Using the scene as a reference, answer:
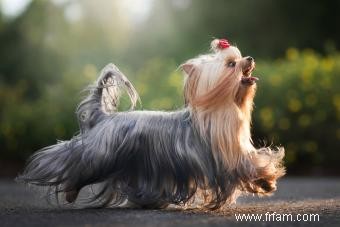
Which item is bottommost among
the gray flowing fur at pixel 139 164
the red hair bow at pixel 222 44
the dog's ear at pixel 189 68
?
the gray flowing fur at pixel 139 164

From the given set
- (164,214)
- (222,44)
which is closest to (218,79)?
(222,44)

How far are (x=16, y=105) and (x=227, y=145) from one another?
9.13 m

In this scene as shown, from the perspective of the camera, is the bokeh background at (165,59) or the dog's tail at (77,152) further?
the bokeh background at (165,59)

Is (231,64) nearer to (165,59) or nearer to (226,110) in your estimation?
(226,110)

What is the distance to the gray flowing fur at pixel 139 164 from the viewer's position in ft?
20.3

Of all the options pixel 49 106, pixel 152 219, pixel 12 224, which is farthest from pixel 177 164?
pixel 49 106

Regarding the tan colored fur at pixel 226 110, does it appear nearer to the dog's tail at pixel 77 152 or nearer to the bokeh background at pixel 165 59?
the dog's tail at pixel 77 152

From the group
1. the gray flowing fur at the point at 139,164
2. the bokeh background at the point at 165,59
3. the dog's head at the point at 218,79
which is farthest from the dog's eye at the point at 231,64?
the bokeh background at the point at 165,59

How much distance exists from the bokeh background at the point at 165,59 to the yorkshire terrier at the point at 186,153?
1.84 meters

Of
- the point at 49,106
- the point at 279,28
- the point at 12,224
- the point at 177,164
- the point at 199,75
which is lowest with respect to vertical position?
the point at 12,224

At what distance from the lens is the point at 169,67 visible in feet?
47.1

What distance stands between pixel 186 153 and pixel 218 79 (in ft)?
2.02

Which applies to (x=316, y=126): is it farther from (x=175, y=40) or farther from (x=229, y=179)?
(x=175, y=40)

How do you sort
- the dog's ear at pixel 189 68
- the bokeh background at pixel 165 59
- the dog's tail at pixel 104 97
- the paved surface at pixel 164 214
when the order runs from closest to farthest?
the paved surface at pixel 164 214 → the dog's ear at pixel 189 68 → the dog's tail at pixel 104 97 → the bokeh background at pixel 165 59
